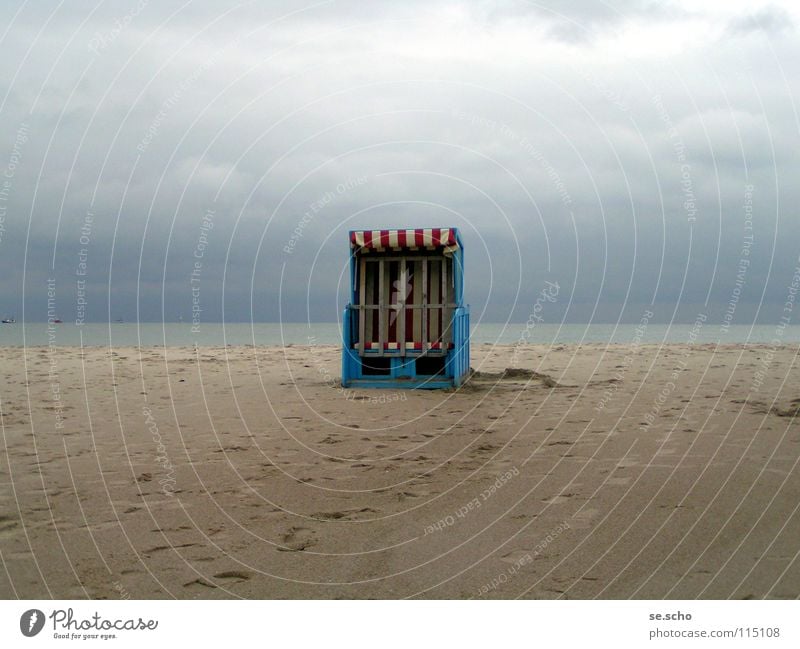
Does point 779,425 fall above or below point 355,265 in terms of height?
below

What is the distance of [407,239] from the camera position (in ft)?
37.9

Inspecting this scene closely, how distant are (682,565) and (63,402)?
955 cm

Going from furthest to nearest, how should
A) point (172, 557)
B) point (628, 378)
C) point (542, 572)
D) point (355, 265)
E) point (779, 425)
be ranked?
point (628, 378) → point (355, 265) → point (779, 425) → point (172, 557) → point (542, 572)

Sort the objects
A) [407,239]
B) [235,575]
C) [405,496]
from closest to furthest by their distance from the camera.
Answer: [235,575] < [405,496] < [407,239]

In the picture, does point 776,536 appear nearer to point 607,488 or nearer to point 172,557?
point 607,488

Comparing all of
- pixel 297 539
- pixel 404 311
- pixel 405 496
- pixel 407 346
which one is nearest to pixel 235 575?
pixel 297 539

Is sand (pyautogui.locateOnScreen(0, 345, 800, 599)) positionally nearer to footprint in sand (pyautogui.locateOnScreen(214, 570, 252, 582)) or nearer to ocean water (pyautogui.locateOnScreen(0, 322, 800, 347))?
footprint in sand (pyautogui.locateOnScreen(214, 570, 252, 582))

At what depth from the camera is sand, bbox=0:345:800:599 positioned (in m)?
3.68

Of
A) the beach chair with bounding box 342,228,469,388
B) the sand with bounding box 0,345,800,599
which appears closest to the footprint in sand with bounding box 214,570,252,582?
the sand with bounding box 0,345,800,599

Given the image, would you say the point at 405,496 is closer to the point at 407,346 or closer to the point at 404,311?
the point at 407,346

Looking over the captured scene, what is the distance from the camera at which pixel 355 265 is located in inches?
482

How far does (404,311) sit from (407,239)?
4.21ft

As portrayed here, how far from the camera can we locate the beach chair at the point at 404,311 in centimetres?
1166
